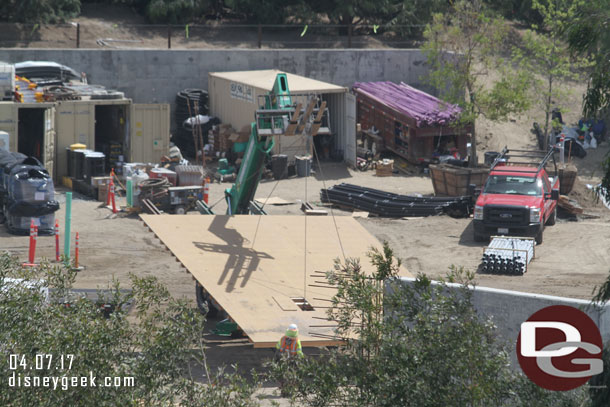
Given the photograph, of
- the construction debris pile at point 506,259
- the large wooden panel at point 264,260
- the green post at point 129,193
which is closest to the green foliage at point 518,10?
the green post at point 129,193

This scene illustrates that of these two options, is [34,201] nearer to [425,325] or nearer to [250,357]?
[250,357]

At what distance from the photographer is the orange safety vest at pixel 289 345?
47.5 feet

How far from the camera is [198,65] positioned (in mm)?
38250

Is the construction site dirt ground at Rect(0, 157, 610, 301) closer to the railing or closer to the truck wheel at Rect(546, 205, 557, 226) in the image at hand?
the truck wheel at Rect(546, 205, 557, 226)

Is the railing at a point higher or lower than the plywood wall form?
higher

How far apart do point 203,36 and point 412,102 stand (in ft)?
48.2

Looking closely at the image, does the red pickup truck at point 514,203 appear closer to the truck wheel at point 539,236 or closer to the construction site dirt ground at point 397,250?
the truck wheel at point 539,236

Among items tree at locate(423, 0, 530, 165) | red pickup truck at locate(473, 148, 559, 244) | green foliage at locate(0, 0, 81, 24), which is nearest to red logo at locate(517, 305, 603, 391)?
red pickup truck at locate(473, 148, 559, 244)

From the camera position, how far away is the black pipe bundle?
2853cm

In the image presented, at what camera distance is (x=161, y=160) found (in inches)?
1291

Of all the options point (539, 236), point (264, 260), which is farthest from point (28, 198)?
point (539, 236)

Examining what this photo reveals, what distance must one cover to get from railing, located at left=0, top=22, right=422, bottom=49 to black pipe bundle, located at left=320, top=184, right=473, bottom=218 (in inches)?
569

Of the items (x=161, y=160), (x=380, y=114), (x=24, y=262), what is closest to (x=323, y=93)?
(x=380, y=114)

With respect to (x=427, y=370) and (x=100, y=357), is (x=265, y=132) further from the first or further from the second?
(x=427, y=370)
